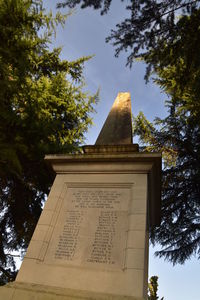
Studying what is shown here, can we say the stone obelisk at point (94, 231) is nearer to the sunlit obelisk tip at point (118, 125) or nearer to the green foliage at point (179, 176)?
the sunlit obelisk tip at point (118, 125)

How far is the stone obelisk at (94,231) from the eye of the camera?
3211 mm

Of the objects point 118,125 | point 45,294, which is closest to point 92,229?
point 45,294

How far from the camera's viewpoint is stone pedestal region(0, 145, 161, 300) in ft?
10.6

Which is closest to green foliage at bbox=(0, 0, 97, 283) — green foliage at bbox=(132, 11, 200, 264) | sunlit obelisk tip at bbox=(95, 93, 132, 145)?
sunlit obelisk tip at bbox=(95, 93, 132, 145)

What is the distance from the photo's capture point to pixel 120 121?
607cm

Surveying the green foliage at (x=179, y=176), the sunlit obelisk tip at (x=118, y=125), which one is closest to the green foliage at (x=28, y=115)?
the sunlit obelisk tip at (x=118, y=125)

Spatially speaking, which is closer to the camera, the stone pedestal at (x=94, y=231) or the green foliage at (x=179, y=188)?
the stone pedestal at (x=94, y=231)

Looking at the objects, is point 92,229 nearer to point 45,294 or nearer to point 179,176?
point 45,294

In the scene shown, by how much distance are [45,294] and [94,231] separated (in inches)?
43.0

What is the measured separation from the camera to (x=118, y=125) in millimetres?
5945

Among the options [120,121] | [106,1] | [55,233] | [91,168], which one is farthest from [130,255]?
[106,1]

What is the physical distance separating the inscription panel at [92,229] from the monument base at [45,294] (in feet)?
1.37

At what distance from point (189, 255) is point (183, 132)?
4.84m

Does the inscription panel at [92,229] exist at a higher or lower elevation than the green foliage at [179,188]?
lower
